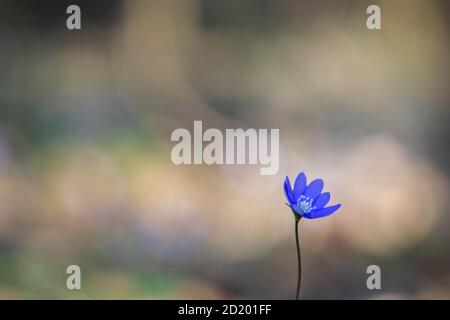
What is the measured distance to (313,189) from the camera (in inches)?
53.4

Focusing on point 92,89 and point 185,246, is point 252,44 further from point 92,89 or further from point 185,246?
point 185,246

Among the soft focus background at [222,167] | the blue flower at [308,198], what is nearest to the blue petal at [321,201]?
the blue flower at [308,198]

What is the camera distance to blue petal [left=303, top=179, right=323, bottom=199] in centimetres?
A: 134

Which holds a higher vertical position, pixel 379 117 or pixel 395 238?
pixel 379 117

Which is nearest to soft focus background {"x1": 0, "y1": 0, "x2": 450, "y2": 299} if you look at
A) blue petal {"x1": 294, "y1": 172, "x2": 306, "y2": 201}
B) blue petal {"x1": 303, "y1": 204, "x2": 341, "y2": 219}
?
blue petal {"x1": 294, "y1": 172, "x2": 306, "y2": 201}

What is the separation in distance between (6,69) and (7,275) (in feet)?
1.81

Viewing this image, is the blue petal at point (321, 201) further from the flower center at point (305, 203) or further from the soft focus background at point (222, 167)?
the soft focus background at point (222, 167)

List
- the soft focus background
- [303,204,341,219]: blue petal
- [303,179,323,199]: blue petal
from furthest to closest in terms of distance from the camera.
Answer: the soft focus background
[303,179,323,199]: blue petal
[303,204,341,219]: blue petal

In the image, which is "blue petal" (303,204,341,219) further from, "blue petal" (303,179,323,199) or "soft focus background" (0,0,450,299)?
"soft focus background" (0,0,450,299)

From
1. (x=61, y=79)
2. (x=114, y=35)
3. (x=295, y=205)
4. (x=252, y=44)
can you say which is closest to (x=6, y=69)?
(x=61, y=79)

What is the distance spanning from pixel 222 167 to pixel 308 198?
28 centimetres

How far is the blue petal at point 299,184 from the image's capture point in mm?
1345

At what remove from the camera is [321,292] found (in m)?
1.51

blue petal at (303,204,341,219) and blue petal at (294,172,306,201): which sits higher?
blue petal at (294,172,306,201)
